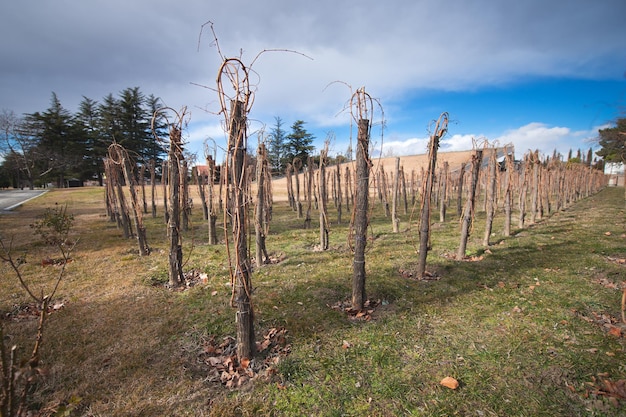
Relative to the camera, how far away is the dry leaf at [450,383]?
269cm

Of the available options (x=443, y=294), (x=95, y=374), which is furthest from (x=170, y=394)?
(x=443, y=294)

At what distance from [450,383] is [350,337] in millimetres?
1192

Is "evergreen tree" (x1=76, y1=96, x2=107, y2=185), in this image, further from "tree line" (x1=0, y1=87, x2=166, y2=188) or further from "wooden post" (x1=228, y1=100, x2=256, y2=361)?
"wooden post" (x1=228, y1=100, x2=256, y2=361)

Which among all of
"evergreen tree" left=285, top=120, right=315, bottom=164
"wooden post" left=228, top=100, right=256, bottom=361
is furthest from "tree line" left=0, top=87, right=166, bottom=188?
"wooden post" left=228, top=100, right=256, bottom=361

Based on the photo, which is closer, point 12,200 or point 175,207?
point 175,207

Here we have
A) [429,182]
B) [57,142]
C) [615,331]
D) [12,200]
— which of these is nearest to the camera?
[615,331]

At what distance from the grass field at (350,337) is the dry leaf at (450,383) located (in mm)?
56

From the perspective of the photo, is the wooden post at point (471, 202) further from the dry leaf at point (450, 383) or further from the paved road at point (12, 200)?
the paved road at point (12, 200)

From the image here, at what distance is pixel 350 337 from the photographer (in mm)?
3520

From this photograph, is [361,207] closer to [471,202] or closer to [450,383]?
[450,383]

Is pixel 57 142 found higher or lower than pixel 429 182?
higher

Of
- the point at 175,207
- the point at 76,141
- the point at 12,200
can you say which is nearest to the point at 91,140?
the point at 76,141

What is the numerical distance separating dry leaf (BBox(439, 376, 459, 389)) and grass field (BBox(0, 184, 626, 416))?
0.19 feet

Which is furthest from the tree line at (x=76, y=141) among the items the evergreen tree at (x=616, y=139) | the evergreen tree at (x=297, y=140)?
the evergreen tree at (x=616, y=139)
